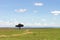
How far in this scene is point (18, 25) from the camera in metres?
120

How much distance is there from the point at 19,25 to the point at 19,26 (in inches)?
29.0

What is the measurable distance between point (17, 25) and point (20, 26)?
2.38 m

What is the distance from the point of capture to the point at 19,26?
120 meters

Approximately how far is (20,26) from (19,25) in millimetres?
1044

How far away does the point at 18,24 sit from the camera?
398 feet

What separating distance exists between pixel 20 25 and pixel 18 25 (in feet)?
5.47

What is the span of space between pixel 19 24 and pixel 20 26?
1.96m

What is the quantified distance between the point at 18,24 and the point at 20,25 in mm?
2512

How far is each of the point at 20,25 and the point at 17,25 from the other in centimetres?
232

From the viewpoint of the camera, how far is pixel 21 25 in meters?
120

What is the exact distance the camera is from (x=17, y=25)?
12006 centimetres

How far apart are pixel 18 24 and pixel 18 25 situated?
133cm

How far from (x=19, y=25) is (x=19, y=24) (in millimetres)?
1227
